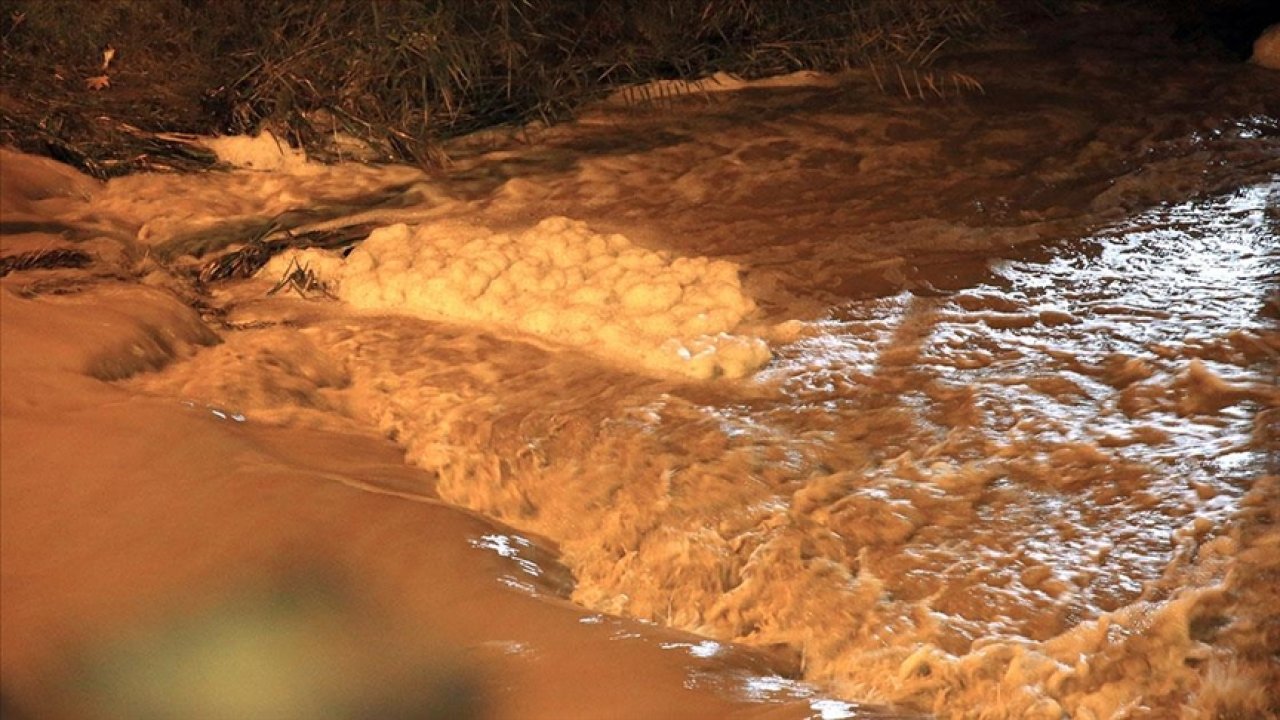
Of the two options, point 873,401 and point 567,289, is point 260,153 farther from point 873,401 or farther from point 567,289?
point 873,401

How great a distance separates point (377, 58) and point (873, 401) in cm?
287

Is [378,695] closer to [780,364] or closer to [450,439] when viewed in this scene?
[450,439]

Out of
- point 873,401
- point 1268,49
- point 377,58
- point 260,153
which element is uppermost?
point 1268,49

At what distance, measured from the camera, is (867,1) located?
6.04m

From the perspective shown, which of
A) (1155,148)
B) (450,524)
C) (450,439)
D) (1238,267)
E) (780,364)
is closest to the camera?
(450,524)

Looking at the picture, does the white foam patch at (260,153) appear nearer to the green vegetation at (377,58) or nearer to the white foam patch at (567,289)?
the green vegetation at (377,58)

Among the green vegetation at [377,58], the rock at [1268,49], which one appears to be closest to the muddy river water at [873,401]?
the green vegetation at [377,58]

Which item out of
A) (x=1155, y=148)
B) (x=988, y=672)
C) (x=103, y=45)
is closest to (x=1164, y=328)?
(x=988, y=672)

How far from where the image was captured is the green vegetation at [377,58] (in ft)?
16.6

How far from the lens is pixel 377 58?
5.06 meters

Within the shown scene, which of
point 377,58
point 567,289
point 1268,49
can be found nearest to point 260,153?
point 377,58

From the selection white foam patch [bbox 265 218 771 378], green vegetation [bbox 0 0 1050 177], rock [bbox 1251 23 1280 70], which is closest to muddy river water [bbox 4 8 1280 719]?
white foam patch [bbox 265 218 771 378]

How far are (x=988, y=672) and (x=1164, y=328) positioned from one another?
1.53 m

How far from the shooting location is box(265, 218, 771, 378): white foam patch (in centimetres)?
336
